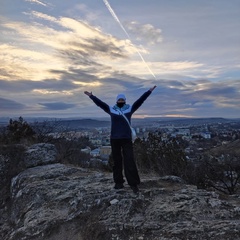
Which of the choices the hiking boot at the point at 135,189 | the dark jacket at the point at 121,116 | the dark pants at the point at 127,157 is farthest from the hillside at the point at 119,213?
the dark jacket at the point at 121,116

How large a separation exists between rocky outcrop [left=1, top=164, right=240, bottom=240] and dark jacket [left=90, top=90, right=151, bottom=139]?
3.88 feet

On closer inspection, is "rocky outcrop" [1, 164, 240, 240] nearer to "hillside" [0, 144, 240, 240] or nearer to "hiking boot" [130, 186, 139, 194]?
"hillside" [0, 144, 240, 240]

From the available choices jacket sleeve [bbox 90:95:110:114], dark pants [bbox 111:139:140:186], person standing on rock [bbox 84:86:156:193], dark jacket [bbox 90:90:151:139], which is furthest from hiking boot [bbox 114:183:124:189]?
jacket sleeve [bbox 90:95:110:114]

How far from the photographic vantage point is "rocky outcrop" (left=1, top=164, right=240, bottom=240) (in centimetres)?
516

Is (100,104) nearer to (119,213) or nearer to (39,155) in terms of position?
(119,213)

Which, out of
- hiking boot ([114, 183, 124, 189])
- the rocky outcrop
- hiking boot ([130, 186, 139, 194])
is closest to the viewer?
the rocky outcrop

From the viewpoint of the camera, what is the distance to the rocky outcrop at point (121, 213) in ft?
16.9

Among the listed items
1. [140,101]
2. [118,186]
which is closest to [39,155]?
[118,186]

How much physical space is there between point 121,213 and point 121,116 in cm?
193

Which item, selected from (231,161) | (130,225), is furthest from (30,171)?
(231,161)

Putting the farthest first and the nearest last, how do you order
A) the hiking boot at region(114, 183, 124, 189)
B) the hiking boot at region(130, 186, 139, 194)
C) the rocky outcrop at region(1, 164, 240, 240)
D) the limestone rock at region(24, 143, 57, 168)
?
the limestone rock at region(24, 143, 57, 168) → the hiking boot at region(114, 183, 124, 189) → the hiking boot at region(130, 186, 139, 194) → the rocky outcrop at region(1, 164, 240, 240)

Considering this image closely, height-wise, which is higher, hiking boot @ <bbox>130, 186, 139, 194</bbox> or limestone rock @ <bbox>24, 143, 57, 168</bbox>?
limestone rock @ <bbox>24, 143, 57, 168</bbox>

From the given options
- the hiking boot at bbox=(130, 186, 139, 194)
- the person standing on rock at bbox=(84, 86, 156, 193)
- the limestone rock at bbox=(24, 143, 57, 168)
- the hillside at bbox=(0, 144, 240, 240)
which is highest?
the person standing on rock at bbox=(84, 86, 156, 193)

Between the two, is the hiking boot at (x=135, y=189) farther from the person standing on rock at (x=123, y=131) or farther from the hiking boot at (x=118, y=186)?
the hiking boot at (x=118, y=186)
